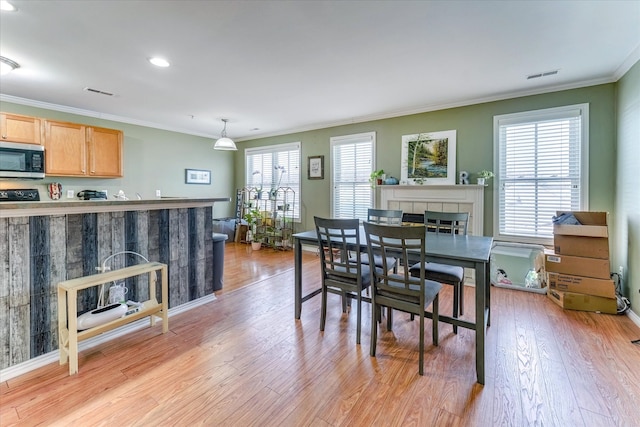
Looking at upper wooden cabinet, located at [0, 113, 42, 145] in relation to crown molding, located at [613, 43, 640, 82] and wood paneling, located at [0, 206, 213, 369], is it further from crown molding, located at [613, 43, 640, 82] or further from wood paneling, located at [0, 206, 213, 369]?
crown molding, located at [613, 43, 640, 82]

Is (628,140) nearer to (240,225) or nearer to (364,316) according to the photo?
(364,316)

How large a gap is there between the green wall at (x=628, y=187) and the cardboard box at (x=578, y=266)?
253mm

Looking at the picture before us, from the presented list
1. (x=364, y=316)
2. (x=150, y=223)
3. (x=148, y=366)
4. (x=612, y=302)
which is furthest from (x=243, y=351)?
(x=612, y=302)

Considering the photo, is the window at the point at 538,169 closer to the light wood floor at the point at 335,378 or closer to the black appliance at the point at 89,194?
the light wood floor at the point at 335,378

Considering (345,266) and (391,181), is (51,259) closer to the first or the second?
(345,266)

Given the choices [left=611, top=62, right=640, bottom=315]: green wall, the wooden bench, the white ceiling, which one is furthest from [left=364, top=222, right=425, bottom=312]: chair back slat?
[left=611, top=62, right=640, bottom=315]: green wall

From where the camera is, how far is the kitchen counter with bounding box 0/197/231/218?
1963 millimetres

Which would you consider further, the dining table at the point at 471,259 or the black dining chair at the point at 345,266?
the black dining chair at the point at 345,266

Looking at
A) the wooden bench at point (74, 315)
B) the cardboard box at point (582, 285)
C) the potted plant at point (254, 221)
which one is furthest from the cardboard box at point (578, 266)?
the potted plant at point (254, 221)

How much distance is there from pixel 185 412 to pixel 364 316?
178 cm

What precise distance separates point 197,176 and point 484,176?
583cm

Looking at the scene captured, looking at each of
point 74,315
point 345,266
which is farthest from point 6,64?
point 345,266

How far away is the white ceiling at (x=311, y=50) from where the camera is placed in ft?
7.22

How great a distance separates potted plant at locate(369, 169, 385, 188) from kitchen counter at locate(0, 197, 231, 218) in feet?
9.97
